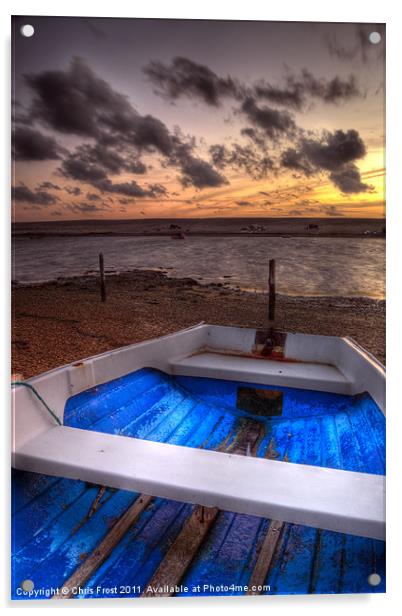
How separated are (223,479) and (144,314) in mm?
907

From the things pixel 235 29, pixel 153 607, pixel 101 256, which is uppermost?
pixel 235 29

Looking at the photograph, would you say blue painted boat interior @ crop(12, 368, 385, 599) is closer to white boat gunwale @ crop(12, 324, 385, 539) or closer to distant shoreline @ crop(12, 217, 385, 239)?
white boat gunwale @ crop(12, 324, 385, 539)

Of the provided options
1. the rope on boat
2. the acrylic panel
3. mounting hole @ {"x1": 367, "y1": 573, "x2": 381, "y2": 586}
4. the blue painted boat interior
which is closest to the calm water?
the acrylic panel

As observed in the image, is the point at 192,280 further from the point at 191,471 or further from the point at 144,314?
the point at 191,471

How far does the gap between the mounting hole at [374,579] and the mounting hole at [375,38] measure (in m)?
1.48

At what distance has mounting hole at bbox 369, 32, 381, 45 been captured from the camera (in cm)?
128

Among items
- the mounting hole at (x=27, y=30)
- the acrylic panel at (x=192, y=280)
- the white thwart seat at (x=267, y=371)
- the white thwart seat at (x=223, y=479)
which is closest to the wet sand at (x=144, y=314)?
the acrylic panel at (x=192, y=280)

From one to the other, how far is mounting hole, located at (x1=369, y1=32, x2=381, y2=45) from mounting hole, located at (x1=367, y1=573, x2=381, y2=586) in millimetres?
1476

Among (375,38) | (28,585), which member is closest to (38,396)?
(28,585)

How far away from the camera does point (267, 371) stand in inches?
76.1

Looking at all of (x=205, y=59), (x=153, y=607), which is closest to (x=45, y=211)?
(x=205, y=59)

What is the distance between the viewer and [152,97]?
1393 mm

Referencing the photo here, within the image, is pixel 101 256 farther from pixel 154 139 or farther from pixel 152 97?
pixel 152 97

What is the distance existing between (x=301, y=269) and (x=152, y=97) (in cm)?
77
